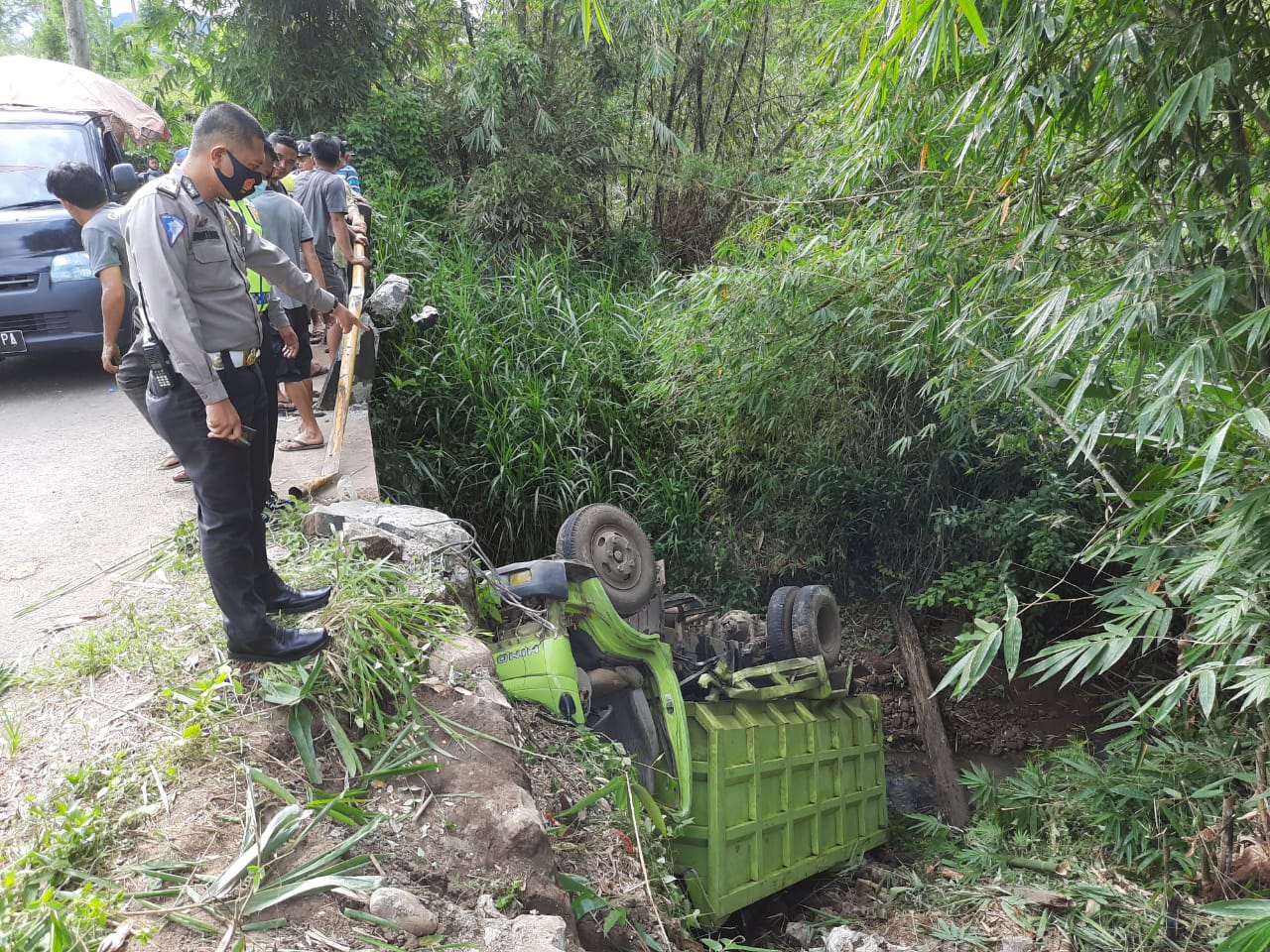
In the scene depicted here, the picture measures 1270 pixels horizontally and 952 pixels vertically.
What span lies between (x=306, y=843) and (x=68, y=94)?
37.1 ft

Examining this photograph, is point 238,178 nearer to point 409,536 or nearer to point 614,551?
point 409,536

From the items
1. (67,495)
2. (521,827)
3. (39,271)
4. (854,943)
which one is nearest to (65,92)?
(39,271)

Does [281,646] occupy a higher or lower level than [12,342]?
lower

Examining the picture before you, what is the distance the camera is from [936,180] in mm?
4793

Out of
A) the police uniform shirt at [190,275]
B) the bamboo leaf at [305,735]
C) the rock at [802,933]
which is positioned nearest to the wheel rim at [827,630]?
the rock at [802,933]

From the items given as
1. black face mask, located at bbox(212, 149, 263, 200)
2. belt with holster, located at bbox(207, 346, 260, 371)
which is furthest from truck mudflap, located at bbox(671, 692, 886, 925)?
black face mask, located at bbox(212, 149, 263, 200)

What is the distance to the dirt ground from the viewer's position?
176 inches

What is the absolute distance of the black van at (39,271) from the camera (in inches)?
287

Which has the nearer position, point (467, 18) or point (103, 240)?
point (103, 240)

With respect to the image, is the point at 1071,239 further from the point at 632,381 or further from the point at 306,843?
the point at 632,381

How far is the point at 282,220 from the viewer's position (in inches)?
218

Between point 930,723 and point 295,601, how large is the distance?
217 inches

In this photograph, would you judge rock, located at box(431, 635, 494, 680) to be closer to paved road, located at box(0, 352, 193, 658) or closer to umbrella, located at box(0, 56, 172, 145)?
paved road, located at box(0, 352, 193, 658)

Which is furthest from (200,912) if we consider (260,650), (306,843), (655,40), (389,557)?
(655,40)
